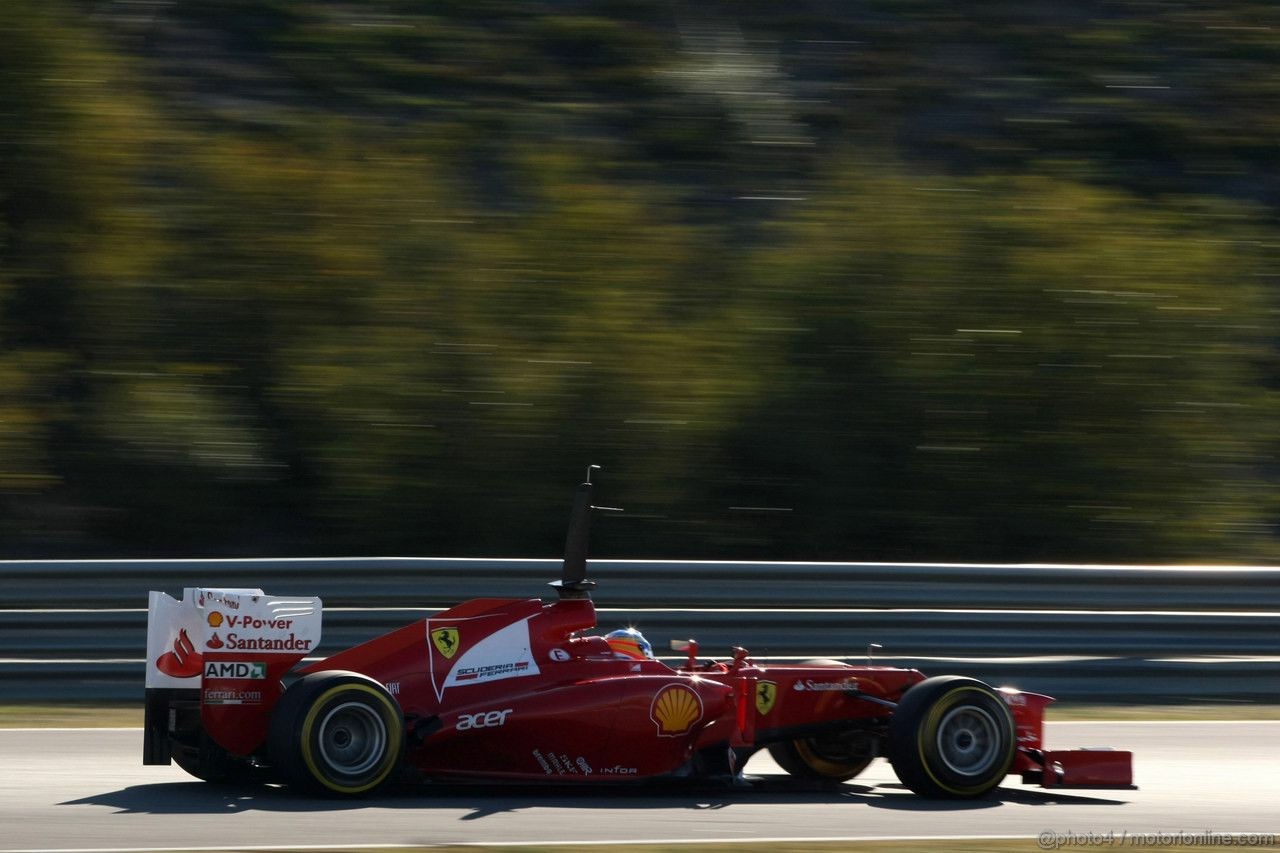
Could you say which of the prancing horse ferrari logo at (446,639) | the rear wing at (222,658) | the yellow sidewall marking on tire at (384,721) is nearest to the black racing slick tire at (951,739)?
the prancing horse ferrari logo at (446,639)

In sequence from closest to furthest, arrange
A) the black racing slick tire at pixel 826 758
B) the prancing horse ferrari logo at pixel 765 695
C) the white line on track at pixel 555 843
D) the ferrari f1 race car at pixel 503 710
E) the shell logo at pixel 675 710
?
the white line on track at pixel 555 843 → the ferrari f1 race car at pixel 503 710 → the shell logo at pixel 675 710 → the prancing horse ferrari logo at pixel 765 695 → the black racing slick tire at pixel 826 758

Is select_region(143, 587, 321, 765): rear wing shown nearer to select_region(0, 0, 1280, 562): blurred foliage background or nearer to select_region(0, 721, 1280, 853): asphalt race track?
select_region(0, 721, 1280, 853): asphalt race track

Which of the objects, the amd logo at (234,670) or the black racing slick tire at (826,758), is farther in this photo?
the black racing slick tire at (826,758)

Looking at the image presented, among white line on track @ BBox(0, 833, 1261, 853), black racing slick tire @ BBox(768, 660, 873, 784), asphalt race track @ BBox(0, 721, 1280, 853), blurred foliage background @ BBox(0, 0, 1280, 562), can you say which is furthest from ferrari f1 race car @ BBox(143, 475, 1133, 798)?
blurred foliage background @ BBox(0, 0, 1280, 562)

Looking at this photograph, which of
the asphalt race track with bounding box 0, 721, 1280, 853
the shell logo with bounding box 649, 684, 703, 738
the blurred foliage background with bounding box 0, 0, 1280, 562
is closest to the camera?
the asphalt race track with bounding box 0, 721, 1280, 853

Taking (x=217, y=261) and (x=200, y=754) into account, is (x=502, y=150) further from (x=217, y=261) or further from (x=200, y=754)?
(x=200, y=754)

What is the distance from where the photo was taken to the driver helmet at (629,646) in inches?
290

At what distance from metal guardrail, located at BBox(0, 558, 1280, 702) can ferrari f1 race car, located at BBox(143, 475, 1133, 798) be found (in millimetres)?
3102

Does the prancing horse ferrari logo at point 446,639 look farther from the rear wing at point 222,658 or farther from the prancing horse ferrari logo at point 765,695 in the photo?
the prancing horse ferrari logo at point 765,695

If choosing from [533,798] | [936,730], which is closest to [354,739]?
[533,798]

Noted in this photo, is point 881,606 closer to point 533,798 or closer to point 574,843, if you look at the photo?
point 533,798

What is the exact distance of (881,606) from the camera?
10656 mm

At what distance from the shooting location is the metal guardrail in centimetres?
1035

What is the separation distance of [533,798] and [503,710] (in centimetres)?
39
